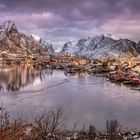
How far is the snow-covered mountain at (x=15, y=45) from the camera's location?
139 metres

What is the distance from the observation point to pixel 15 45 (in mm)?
149750

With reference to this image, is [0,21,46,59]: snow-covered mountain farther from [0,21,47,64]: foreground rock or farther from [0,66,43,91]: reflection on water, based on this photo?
[0,66,43,91]: reflection on water

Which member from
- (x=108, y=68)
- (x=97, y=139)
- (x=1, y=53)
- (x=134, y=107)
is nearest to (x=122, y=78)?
(x=108, y=68)

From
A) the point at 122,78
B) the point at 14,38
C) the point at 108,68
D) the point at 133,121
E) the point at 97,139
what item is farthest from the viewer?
the point at 14,38

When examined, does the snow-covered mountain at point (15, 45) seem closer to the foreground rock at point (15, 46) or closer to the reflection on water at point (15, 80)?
the foreground rock at point (15, 46)

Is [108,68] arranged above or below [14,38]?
below

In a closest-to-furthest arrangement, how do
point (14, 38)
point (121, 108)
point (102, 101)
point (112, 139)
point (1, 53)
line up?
point (112, 139), point (121, 108), point (102, 101), point (1, 53), point (14, 38)

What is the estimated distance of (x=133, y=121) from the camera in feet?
67.3

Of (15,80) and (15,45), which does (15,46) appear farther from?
(15,80)

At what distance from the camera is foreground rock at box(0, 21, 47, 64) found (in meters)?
136

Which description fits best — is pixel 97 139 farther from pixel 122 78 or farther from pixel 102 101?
pixel 122 78

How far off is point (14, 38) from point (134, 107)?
441 ft

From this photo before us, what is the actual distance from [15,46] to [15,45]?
893mm

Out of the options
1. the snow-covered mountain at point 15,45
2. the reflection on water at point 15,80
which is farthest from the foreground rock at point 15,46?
the reflection on water at point 15,80
